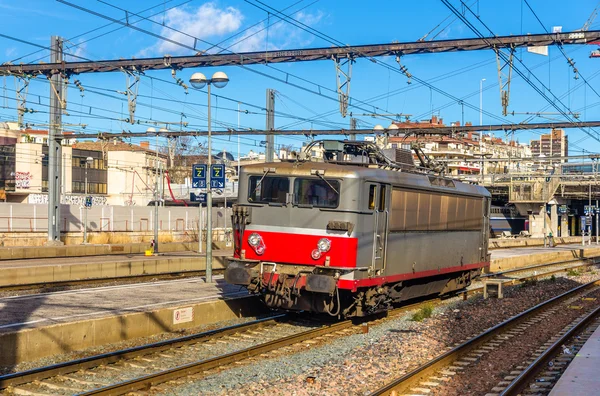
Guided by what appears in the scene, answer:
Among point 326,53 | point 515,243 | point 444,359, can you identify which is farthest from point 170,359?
point 515,243

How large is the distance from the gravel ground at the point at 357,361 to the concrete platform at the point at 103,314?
310 centimetres

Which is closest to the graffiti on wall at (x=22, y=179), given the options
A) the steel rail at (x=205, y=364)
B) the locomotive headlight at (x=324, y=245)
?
the steel rail at (x=205, y=364)

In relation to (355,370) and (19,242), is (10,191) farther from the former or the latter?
(355,370)

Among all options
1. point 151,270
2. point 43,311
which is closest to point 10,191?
point 151,270

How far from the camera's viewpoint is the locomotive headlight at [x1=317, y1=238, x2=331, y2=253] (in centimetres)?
1492

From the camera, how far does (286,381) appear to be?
1084 centimetres

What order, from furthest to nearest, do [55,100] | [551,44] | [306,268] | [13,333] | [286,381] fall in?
[55,100] < [551,44] < [306,268] < [13,333] < [286,381]

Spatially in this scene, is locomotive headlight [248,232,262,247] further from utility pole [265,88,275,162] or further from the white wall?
the white wall

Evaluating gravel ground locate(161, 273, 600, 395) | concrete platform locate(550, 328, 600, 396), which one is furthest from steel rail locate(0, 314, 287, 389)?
concrete platform locate(550, 328, 600, 396)

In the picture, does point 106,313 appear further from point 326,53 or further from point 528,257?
point 528,257

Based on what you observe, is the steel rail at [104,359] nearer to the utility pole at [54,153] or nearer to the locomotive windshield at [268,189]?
the locomotive windshield at [268,189]

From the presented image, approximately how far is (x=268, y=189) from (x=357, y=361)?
5117 mm

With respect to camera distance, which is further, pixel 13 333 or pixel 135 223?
pixel 135 223

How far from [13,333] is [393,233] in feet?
27.8
